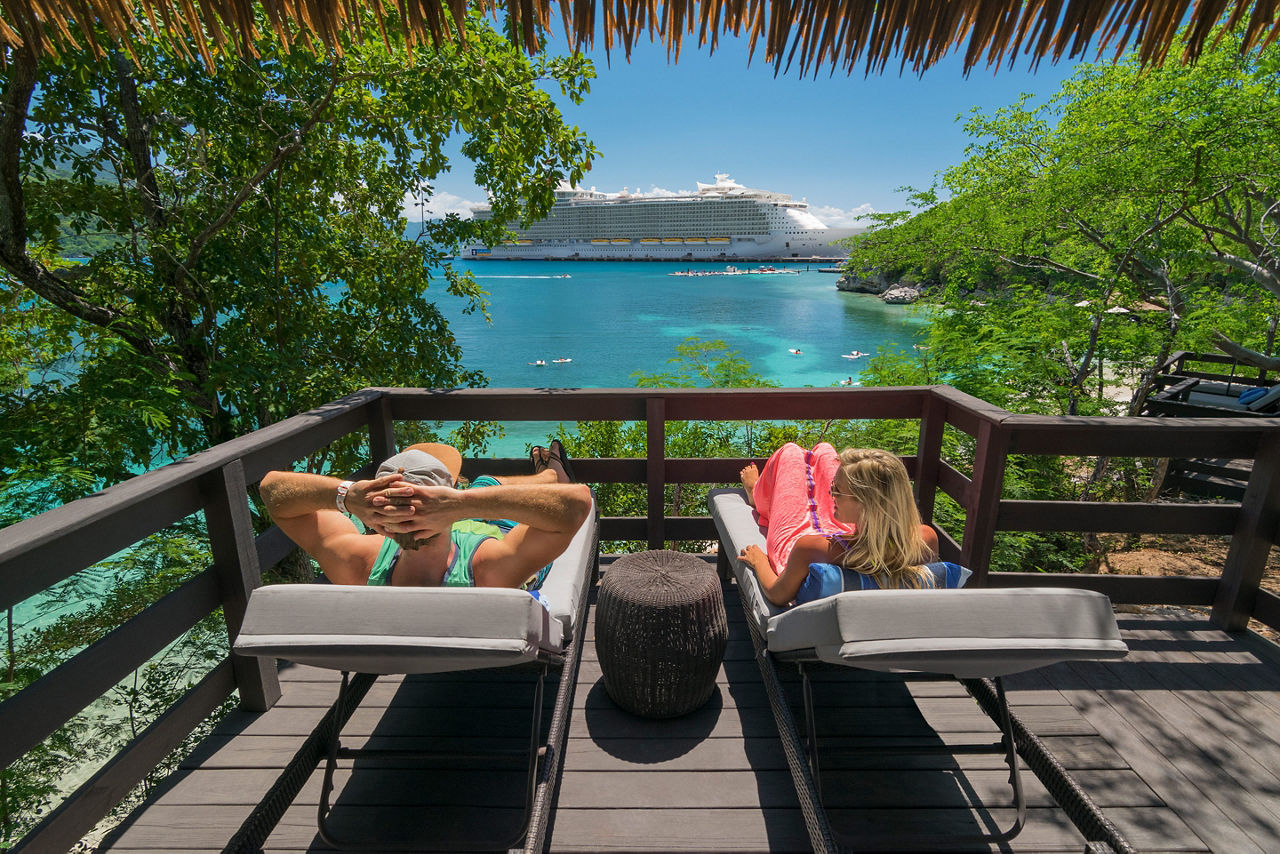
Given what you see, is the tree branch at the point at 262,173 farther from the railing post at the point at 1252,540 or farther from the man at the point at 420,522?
the railing post at the point at 1252,540

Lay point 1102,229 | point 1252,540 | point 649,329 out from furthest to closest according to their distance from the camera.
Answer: point 649,329 < point 1102,229 < point 1252,540

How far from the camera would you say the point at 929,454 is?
9.19ft

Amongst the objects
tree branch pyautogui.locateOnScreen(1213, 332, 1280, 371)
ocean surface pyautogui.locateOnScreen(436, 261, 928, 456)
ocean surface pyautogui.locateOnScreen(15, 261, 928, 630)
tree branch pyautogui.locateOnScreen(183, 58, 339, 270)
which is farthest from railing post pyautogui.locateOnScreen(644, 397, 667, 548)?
tree branch pyautogui.locateOnScreen(1213, 332, 1280, 371)

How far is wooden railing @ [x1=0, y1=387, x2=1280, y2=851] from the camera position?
Result: 4.51ft

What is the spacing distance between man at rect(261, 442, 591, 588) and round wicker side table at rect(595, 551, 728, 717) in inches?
13.3

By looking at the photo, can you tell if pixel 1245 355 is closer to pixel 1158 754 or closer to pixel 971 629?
pixel 1158 754

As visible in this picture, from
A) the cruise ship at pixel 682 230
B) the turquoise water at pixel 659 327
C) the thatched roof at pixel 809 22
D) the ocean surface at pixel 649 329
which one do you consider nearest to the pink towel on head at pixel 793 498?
the thatched roof at pixel 809 22

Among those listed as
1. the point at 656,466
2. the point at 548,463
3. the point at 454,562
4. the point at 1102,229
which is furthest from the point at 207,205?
the point at 1102,229

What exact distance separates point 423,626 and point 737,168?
86043 mm

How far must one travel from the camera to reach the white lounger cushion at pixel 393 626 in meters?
1.30

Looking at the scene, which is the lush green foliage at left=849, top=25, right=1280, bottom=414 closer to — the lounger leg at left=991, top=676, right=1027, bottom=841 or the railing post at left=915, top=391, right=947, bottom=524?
the railing post at left=915, top=391, right=947, bottom=524

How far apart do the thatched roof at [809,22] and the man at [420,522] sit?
123cm

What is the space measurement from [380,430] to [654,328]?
32.9 meters

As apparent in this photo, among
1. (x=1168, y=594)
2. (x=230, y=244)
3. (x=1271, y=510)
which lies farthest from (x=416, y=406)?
(x=1271, y=510)
